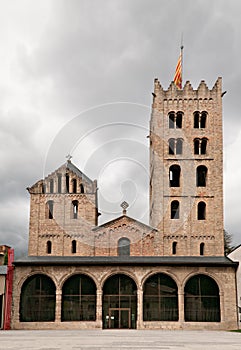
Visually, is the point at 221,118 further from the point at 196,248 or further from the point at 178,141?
the point at 196,248

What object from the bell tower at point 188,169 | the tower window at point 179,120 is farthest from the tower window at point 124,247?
the tower window at point 179,120

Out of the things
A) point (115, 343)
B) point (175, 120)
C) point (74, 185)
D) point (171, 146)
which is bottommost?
point (115, 343)

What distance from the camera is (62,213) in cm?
4475

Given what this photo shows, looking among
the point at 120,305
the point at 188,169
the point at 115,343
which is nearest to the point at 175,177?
the point at 188,169

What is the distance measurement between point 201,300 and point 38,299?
12.9 metres

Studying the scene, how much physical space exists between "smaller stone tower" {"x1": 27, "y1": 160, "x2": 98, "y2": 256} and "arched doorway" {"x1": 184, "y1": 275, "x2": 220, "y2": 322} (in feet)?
35.1

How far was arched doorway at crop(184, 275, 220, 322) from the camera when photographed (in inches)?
1451

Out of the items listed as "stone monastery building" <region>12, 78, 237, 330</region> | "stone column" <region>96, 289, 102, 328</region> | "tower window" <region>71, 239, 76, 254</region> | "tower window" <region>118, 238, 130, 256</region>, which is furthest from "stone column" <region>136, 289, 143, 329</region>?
"tower window" <region>71, 239, 76, 254</region>

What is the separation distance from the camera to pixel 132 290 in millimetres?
37844

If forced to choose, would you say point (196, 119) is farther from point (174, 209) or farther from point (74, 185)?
point (74, 185)

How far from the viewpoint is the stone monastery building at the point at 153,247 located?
37125mm

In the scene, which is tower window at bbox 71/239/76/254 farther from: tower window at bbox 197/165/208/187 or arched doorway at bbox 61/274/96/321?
tower window at bbox 197/165/208/187

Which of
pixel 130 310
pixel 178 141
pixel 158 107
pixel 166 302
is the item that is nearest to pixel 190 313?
pixel 166 302

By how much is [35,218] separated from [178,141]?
1572cm
